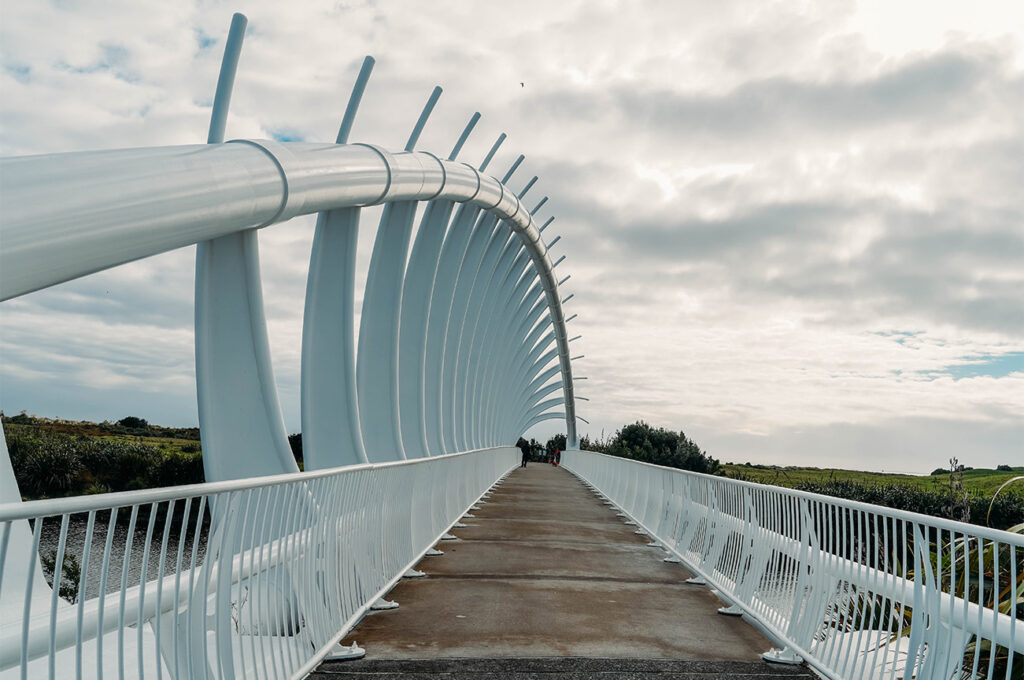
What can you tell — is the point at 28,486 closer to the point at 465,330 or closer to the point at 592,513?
the point at 592,513

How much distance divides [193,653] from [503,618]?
3.50 m

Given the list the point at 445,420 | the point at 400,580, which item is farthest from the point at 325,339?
the point at 445,420

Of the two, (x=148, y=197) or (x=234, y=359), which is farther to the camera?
(x=234, y=359)

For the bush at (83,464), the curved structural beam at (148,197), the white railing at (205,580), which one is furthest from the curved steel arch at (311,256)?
the bush at (83,464)

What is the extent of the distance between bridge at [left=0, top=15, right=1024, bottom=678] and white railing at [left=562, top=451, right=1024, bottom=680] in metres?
0.03

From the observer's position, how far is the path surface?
19.2 ft

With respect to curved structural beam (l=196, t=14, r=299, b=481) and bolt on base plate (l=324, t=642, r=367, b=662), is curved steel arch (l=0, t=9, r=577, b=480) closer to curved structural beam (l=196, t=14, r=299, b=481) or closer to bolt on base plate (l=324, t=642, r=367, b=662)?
curved structural beam (l=196, t=14, r=299, b=481)

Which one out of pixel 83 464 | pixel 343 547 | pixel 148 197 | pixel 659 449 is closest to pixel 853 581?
pixel 343 547

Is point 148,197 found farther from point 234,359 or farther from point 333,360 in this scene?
point 333,360

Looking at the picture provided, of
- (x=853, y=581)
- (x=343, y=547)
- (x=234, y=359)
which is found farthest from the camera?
(x=234, y=359)

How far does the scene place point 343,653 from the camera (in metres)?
5.97

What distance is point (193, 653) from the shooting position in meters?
4.20

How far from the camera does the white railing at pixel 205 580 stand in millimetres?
3217

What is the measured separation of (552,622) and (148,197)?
4.79 metres
